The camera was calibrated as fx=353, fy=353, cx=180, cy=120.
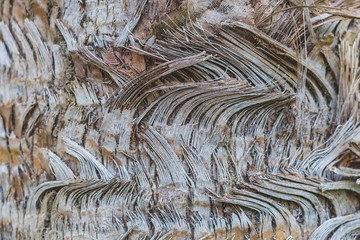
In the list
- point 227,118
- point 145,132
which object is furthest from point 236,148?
point 145,132

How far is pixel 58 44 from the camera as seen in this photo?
1.05 m

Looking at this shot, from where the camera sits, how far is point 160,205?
939 mm

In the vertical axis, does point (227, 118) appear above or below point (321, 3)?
below

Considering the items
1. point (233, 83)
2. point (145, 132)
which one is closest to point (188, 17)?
point (233, 83)

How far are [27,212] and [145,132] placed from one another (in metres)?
0.41

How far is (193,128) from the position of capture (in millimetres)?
957

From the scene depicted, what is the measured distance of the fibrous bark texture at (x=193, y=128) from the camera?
3.09ft

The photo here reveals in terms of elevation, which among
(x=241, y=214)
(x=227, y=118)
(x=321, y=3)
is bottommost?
(x=241, y=214)

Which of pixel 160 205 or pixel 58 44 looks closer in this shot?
pixel 160 205

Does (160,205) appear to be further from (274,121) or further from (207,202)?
(274,121)

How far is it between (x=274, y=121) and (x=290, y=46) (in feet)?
0.69

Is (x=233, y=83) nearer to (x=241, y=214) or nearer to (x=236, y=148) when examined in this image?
(x=236, y=148)

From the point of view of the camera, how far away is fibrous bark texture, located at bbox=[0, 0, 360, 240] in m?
0.94

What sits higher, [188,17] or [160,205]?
[188,17]
